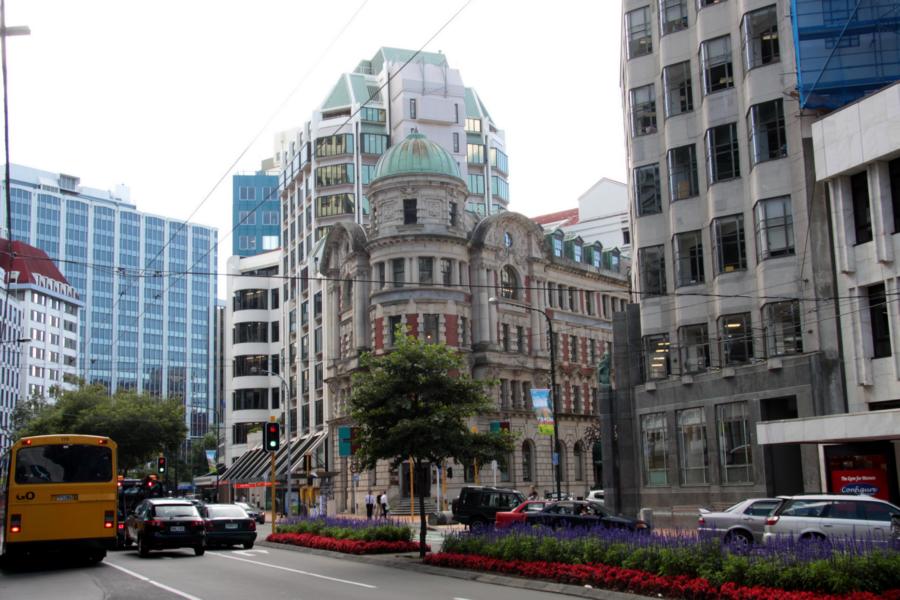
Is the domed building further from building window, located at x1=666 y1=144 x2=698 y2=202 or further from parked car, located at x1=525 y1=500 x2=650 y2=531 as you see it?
parked car, located at x1=525 y1=500 x2=650 y2=531

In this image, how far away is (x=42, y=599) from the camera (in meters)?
16.8

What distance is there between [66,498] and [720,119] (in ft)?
81.9

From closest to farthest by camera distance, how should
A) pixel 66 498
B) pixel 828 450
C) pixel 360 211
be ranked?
pixel 66 498 < pixel 828 450 < pixel 360 211

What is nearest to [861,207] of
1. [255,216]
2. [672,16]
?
[672,16]

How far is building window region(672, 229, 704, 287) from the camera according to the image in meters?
36.0

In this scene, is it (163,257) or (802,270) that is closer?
(802,270)

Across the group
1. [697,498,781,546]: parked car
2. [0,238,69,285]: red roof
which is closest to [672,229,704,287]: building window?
[697,498,781,546]: parked car

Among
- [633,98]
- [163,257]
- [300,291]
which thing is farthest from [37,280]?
[633,98]

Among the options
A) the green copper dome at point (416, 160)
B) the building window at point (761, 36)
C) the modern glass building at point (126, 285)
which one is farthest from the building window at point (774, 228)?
the modern glass building at point (126, 285)

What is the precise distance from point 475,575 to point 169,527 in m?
10.9

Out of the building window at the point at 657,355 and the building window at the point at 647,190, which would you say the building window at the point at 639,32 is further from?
the building window at the point at 657,355

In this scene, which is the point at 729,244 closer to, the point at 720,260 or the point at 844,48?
the point at 720,260

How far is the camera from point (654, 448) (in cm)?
3728

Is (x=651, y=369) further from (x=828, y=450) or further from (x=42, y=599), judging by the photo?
(x=42, y=599)
